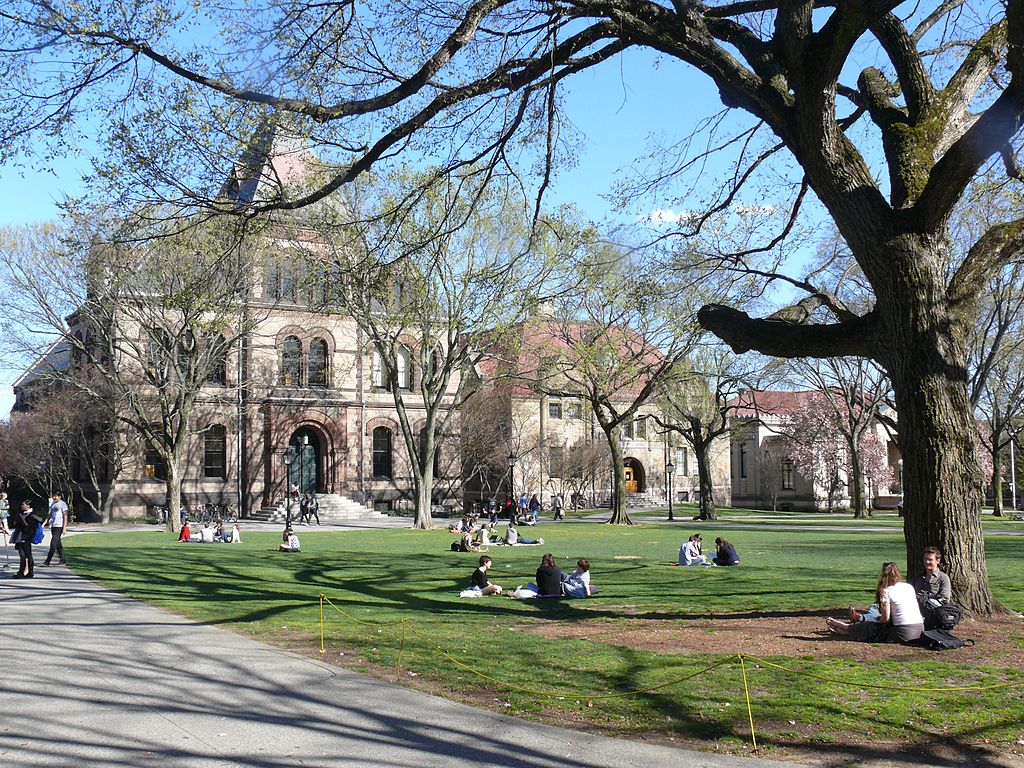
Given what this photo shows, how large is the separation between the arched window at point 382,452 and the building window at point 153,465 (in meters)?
11.9

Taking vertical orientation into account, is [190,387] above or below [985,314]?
below

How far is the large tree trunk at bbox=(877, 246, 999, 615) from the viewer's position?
10.3m

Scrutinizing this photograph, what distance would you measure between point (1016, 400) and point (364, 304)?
111ft

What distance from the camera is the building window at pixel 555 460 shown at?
194 ft

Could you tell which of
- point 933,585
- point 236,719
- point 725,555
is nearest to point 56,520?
point 725,555

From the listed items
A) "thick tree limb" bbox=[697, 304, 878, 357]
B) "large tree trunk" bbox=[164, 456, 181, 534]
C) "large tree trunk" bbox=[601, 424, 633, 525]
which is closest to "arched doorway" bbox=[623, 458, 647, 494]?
"large tree trunk" bbox=[601, 424, 633, 525]

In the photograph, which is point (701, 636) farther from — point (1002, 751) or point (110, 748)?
point (110, 748)

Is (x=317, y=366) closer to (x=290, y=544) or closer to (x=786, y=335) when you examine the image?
(x=290, y=544)

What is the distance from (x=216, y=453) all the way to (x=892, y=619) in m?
44.1

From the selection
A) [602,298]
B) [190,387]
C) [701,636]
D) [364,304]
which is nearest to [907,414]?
[701,636]

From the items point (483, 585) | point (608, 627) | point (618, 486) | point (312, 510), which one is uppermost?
point (618, 486)

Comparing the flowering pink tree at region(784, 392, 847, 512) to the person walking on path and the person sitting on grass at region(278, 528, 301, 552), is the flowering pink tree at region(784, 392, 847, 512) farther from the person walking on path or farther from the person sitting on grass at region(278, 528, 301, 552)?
the person walking on path

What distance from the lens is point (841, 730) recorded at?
6.91 metres

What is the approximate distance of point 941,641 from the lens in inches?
372
